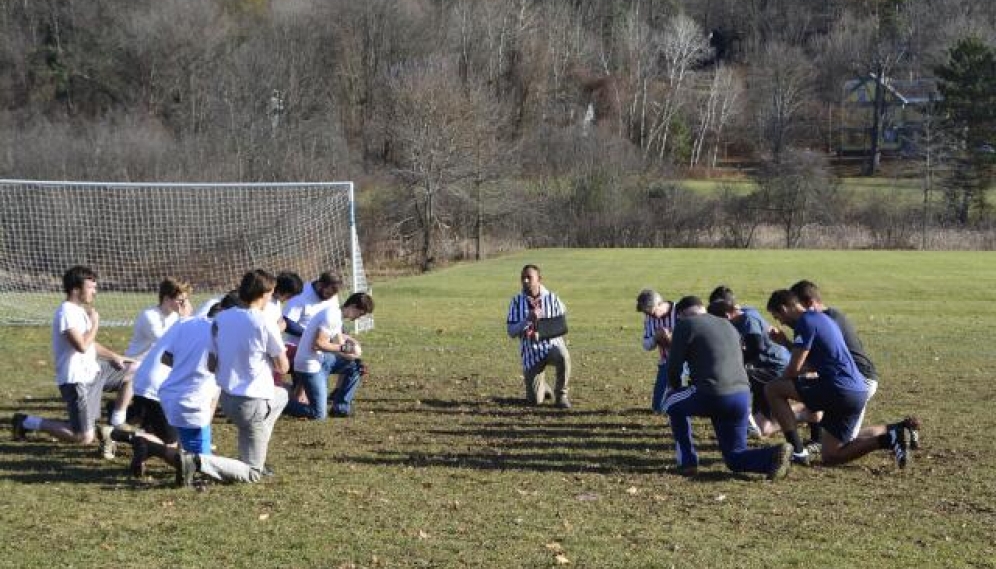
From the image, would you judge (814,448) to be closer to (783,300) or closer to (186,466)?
(783,300)

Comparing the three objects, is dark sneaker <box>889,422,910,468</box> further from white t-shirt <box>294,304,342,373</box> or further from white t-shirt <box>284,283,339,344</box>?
white t-shirt <box>284,283,339,344</box>

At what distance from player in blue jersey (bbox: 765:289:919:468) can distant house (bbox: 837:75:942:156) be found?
78.3 m

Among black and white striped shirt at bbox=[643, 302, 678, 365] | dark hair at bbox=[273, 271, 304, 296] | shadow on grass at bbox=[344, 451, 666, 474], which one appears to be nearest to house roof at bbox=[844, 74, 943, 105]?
black and white striped shirt at bbox=[643, 302, 678, 365]

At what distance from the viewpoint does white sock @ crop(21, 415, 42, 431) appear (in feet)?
33.6

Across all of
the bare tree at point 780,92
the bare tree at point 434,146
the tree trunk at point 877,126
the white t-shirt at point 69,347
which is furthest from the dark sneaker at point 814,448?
the tree trunk at point 877,126

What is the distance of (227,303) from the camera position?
9961mm

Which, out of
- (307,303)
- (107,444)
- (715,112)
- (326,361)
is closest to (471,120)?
(715,112)

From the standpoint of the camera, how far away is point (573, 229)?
56312mm

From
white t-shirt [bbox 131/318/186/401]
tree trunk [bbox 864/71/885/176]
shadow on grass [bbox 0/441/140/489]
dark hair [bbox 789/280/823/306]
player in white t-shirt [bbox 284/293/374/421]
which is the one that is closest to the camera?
shadow on grass [bbox 0/441/140/489]

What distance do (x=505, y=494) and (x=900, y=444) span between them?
349 centimetres

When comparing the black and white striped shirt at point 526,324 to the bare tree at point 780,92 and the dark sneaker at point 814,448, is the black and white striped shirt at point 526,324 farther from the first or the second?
the bare tree at point 780,92

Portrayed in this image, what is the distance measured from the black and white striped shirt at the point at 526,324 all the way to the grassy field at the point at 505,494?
0.63 metres

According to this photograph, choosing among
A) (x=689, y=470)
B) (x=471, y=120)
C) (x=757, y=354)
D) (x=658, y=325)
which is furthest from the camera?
(x=471, y=120)

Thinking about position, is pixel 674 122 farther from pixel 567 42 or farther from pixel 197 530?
pixel 197 530
